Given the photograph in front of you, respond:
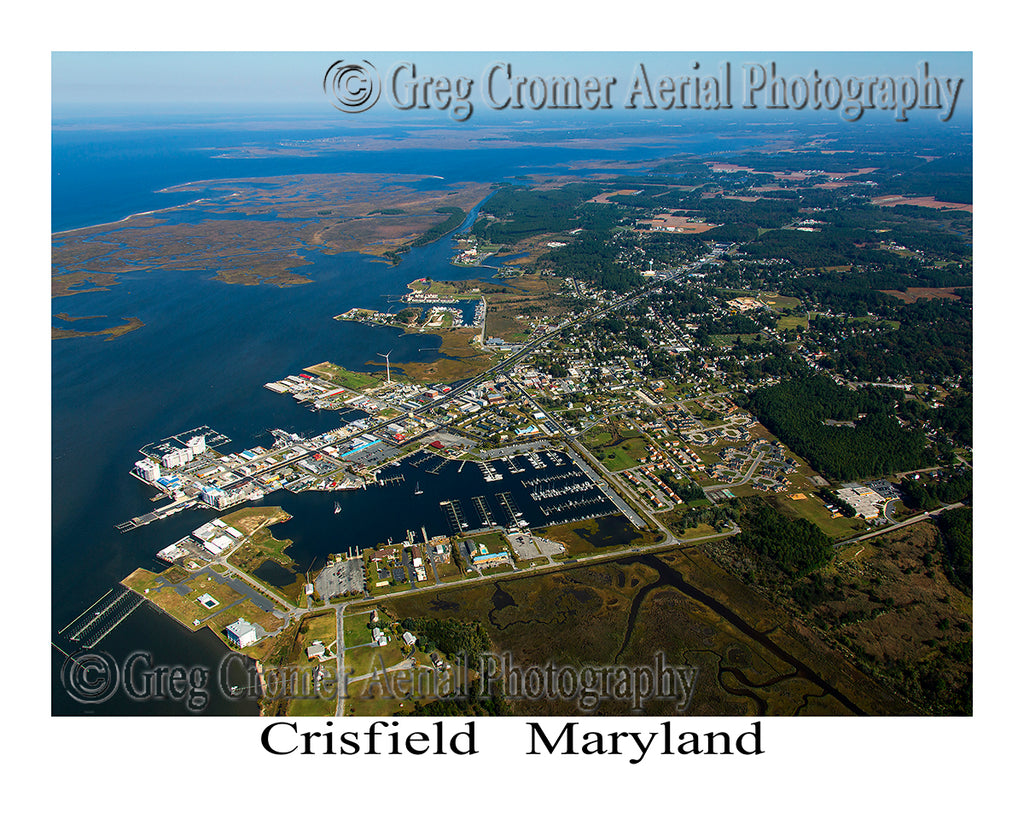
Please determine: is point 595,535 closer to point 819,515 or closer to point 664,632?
point 664,632

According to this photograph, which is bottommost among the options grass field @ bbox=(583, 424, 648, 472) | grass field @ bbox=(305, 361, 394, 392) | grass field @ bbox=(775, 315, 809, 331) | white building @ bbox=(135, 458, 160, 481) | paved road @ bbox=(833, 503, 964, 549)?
paved road @ bbox=(833, 503, 964, 549)

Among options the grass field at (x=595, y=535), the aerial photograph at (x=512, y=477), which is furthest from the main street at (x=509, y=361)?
the grass field at (x=595, y=535)

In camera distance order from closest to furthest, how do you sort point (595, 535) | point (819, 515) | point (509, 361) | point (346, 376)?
point (595, 535) < point (819, 515) < point (346, 376) < point (509, 361)

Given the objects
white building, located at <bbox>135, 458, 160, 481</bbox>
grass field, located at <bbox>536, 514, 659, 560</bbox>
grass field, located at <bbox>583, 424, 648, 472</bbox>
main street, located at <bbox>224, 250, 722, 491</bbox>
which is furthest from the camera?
grass field, located at <bbox>583, 424, 648, 472</bbox>

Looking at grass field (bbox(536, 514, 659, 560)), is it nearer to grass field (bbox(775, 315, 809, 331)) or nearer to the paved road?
the paved road

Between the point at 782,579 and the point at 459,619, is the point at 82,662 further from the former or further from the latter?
the point at 782,579

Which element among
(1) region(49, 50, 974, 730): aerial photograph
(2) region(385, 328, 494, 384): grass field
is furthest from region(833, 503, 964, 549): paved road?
(2) region(385, 328, 494, 384): grass field

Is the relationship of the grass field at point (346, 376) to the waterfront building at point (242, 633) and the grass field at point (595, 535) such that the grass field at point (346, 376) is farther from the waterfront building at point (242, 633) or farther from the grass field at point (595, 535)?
the waterfront building at point (242, 633)

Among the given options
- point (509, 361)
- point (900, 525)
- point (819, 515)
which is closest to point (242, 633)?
point (819, 515)

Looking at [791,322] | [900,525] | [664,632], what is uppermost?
[791,322]
